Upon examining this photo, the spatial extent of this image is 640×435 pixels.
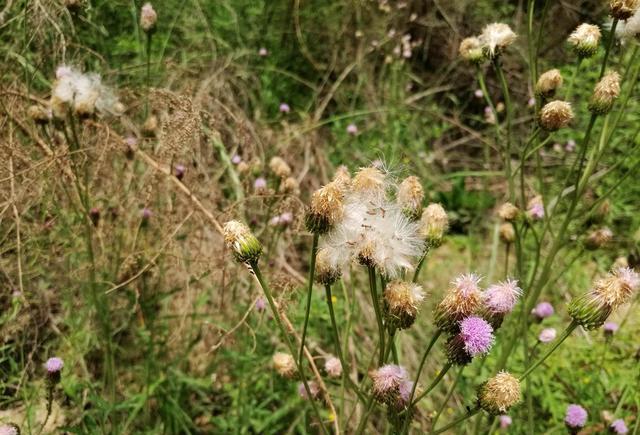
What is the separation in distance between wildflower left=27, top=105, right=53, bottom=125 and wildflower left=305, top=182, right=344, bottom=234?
116 centimetres

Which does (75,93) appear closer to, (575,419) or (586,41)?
(586,41)

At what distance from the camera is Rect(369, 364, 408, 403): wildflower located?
1036 mm

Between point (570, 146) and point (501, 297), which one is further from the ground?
point (570, 146)

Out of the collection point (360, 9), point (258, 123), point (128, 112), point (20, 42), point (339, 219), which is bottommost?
point (339, 219)

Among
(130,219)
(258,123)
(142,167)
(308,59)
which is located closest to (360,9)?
(308,59)

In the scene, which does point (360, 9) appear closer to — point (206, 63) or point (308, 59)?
point (308, 59)

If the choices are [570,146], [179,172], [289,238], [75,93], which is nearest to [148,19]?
[75,93]

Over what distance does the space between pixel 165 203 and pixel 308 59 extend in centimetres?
207

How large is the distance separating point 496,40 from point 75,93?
3.85ft

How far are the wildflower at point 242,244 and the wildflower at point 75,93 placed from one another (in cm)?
86

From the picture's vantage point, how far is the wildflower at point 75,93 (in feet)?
5.39

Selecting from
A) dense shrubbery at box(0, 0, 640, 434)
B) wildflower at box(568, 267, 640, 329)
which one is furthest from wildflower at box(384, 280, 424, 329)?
wildflower at box(568, 267, 640, 329)

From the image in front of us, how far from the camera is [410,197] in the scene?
1.15m

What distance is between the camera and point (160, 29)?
3.22m
